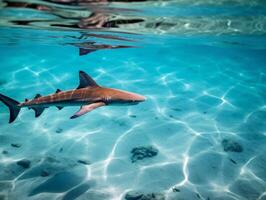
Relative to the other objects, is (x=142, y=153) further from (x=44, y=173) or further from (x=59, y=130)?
(x=59, y=130)

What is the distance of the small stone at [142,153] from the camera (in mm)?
10537

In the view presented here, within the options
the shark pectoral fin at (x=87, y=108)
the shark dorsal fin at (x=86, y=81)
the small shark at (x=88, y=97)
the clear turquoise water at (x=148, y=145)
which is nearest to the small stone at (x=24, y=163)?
the clear turquoise water at (x=148, y=145)

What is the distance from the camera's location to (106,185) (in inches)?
352

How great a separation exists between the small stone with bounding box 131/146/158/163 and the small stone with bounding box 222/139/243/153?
3.26 metres

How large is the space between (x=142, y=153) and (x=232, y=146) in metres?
4.15

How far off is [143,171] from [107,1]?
6.24 m

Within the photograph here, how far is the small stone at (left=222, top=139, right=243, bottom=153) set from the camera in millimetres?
11469

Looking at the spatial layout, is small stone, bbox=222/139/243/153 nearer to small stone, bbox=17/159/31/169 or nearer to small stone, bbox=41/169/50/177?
small stone, bbox=41/169/50/177

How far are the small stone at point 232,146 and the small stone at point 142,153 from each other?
3264 mm

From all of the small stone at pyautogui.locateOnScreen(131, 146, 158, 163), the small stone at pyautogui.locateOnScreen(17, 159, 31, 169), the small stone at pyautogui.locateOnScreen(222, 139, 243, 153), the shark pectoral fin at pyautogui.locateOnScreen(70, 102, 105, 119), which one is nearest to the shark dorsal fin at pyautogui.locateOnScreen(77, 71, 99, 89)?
the shark pectoral fin at pyautogui.locateOnScreen(70, 102, 105, 119)

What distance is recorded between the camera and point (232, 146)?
455 inches

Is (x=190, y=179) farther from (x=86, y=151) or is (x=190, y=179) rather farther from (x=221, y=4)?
(x=221, y=4)

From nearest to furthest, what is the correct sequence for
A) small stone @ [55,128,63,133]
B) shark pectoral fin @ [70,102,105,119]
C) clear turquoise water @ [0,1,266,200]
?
shark pectoral fin @ [70,102,105,119] < clear turquoise water @ [0,1,266,200] < small stone @ [55,128,63,133]

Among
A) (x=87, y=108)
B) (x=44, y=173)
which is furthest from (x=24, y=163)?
(x=87, y=108)
